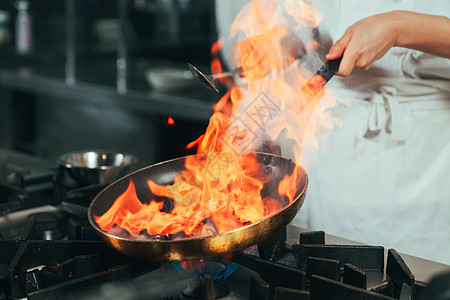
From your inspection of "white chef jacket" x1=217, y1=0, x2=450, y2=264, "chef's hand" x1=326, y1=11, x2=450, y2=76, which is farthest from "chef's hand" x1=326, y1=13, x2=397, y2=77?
"white chef jacket" x1=217, y1=0, x2=450, y2=264

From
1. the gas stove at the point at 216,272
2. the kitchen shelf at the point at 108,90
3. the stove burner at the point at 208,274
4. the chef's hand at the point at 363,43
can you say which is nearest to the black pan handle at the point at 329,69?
the chef's hand at the point at 363,43

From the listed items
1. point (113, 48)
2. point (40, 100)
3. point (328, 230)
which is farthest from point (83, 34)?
point (328, 230)

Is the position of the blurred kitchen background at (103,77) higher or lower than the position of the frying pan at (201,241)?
lower

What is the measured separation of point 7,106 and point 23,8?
1.23 m

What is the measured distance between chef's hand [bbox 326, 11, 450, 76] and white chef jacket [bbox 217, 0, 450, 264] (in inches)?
6.4

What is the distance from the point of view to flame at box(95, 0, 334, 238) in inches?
42.1

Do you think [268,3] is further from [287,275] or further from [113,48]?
[113,48]

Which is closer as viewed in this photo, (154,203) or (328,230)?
(154,203)

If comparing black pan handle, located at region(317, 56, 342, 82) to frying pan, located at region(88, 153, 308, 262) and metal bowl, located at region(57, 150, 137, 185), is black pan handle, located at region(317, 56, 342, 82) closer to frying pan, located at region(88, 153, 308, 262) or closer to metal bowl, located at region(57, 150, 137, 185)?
frying pan, located at region(88, 153, 308, 262)

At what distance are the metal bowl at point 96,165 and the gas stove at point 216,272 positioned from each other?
192 mm

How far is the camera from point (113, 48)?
467 cm

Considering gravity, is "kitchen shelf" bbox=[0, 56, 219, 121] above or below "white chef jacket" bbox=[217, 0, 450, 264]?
below

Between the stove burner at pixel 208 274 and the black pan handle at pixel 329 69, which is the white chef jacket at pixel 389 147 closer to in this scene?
the black pan handle at pixel 329 69

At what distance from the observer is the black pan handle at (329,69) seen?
1197mm
